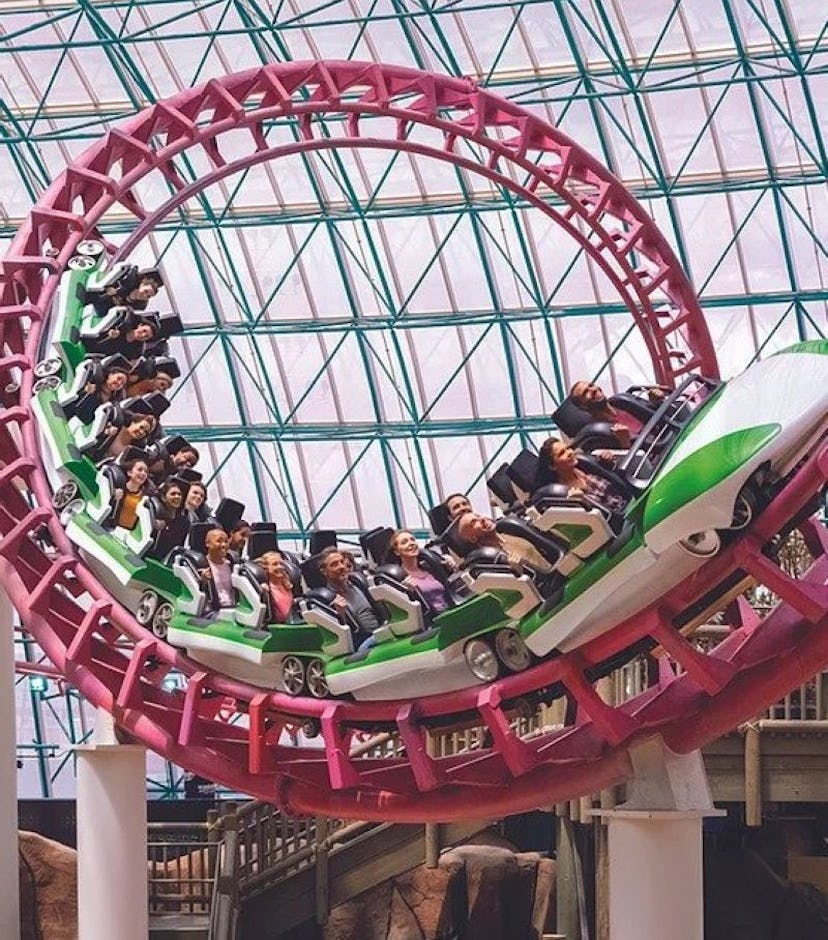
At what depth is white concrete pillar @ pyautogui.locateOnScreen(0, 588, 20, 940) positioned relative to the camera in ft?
63.4

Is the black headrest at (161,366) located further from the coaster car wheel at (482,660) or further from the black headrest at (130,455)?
the coaster car wheel at (482,660)

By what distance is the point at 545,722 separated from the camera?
798 inches

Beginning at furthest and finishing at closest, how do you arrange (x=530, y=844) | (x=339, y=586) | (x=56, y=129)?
(x=56, y=129) < (x=530, y=844) < (x=339, y=586)

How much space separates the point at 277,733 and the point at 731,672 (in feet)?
13.5

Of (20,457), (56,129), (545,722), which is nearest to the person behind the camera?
(20,457)

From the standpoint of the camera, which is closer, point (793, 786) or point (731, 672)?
point (731, 672)

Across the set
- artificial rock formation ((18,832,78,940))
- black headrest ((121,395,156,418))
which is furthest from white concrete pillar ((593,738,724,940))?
artificial rock formation ((18,832,78,940))

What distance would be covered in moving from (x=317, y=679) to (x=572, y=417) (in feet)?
8.23

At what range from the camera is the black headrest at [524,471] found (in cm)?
1398

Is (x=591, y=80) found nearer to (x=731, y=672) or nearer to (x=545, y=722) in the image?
(x=545, y=722)

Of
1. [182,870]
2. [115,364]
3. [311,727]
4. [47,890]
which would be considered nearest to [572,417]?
[311,727]

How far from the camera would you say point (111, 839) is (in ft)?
60.0

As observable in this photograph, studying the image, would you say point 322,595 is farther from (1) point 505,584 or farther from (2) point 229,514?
(2) point 229,514

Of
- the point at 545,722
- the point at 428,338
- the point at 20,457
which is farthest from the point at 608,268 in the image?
the point at 428,338
